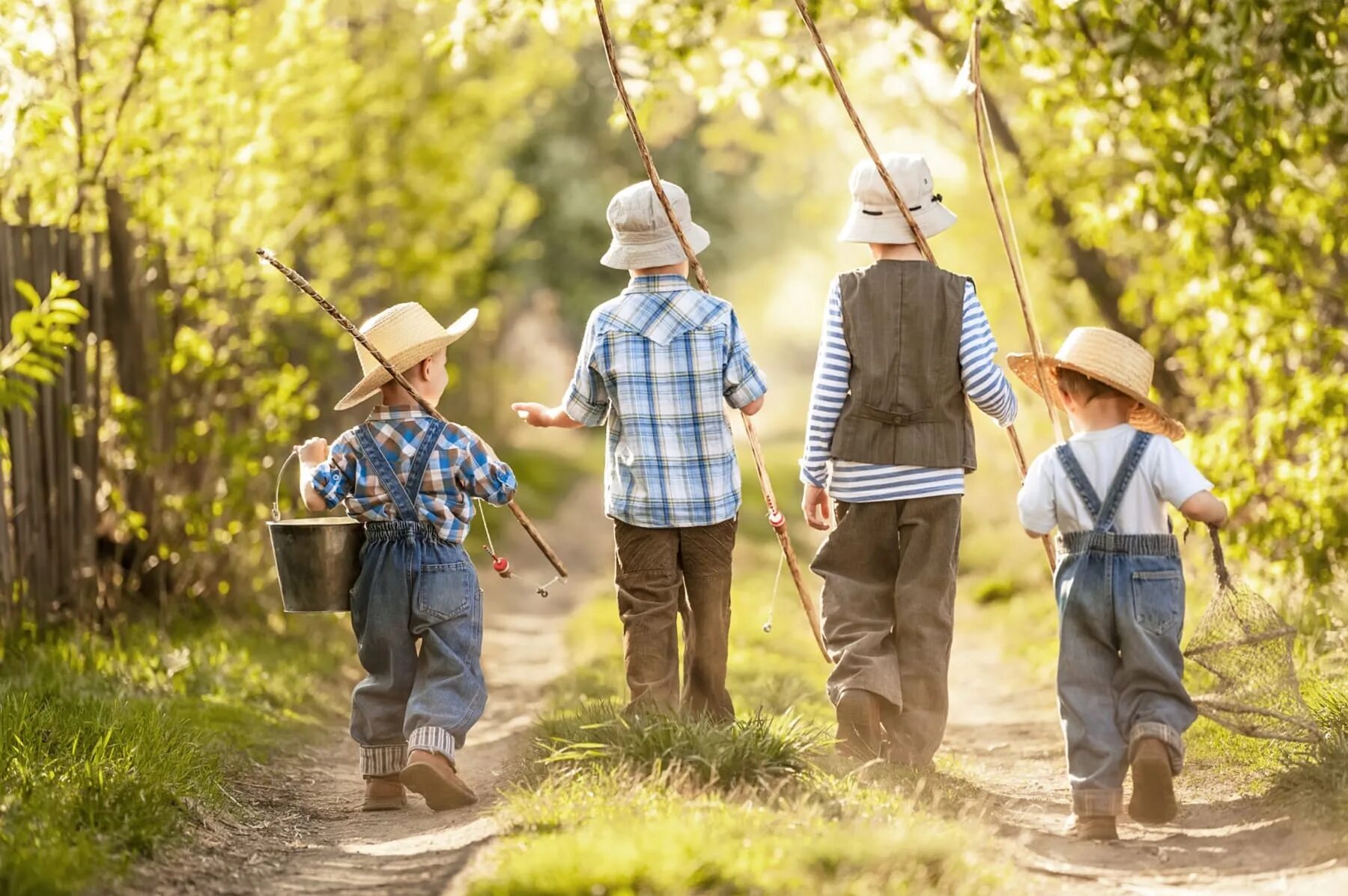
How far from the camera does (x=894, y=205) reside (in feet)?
17.8

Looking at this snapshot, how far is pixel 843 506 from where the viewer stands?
5480 millimetres

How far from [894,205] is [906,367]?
0.60 metres

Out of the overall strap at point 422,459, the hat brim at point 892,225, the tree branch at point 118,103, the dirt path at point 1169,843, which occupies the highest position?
the tree branch at point 118,103

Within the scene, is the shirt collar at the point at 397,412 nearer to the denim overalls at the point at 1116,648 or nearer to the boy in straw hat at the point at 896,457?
the boy in straw hat at the point at 896,457

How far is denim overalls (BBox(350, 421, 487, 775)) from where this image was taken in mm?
5195

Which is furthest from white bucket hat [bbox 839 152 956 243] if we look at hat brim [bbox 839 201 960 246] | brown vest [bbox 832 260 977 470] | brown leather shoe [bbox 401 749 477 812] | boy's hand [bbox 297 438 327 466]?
brown leather shoe [bbox 401 749 477 812]

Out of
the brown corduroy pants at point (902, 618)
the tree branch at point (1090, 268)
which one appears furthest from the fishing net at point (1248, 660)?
the tree branch at point (1090, 268)

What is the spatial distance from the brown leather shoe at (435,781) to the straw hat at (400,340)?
125 cm

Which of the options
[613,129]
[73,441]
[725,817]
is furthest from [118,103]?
[725,817]

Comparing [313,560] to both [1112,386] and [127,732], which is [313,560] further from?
[1112,386]

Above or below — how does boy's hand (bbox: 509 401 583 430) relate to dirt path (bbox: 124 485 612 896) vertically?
above

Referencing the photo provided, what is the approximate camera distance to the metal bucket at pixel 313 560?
515 centimetres

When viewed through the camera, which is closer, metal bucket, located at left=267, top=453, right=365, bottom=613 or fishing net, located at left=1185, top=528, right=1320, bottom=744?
fishing net, located at left=1185, top=528, right=1320, bottom=744

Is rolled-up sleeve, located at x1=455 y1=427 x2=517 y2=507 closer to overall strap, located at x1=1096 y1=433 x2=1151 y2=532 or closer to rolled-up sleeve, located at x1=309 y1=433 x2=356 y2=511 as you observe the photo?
rolled-up sleeve, located at x1=309 y1=433 x2=356 y2=511
